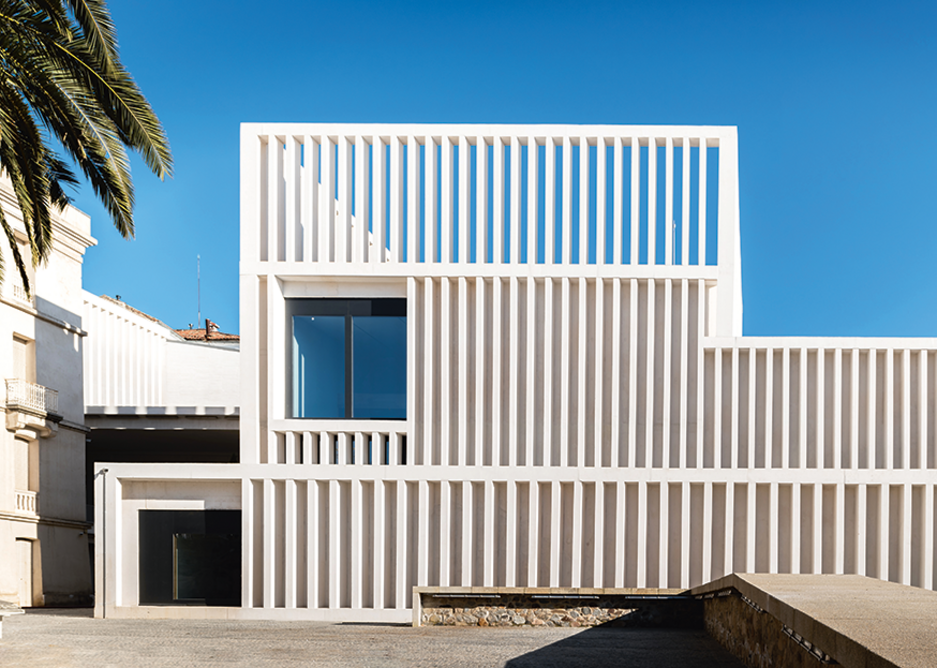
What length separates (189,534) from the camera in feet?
56.2

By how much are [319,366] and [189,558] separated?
14.0 ft

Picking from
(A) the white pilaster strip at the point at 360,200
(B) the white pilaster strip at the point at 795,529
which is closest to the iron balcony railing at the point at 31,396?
(A) the white pilaster strip at the point at 360,200

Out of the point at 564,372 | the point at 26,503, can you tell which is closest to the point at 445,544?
the point at 564,372

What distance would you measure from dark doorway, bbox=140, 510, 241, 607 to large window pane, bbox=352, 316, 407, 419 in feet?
10.4

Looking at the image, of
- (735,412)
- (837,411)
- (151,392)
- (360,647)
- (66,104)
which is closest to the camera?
(360,647)

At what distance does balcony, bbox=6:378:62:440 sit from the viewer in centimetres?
2262

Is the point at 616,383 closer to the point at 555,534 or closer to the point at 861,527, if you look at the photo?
the point at 555,534

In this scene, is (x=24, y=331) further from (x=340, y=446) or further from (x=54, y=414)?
(x=340, y=446)

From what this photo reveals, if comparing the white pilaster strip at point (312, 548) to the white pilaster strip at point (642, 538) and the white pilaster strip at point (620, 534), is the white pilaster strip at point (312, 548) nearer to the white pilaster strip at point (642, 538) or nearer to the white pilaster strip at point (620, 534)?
the white pilaster strip at point (620, 534)

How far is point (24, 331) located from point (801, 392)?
1844 cm

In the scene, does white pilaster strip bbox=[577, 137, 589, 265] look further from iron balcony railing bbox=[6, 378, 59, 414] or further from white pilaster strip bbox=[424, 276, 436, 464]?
iron balcony railing bbox=[6, 378, 59, 414]

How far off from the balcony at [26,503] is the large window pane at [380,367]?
10.6 m

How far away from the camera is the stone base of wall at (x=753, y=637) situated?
5.73 metres

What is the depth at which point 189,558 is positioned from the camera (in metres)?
17.1
